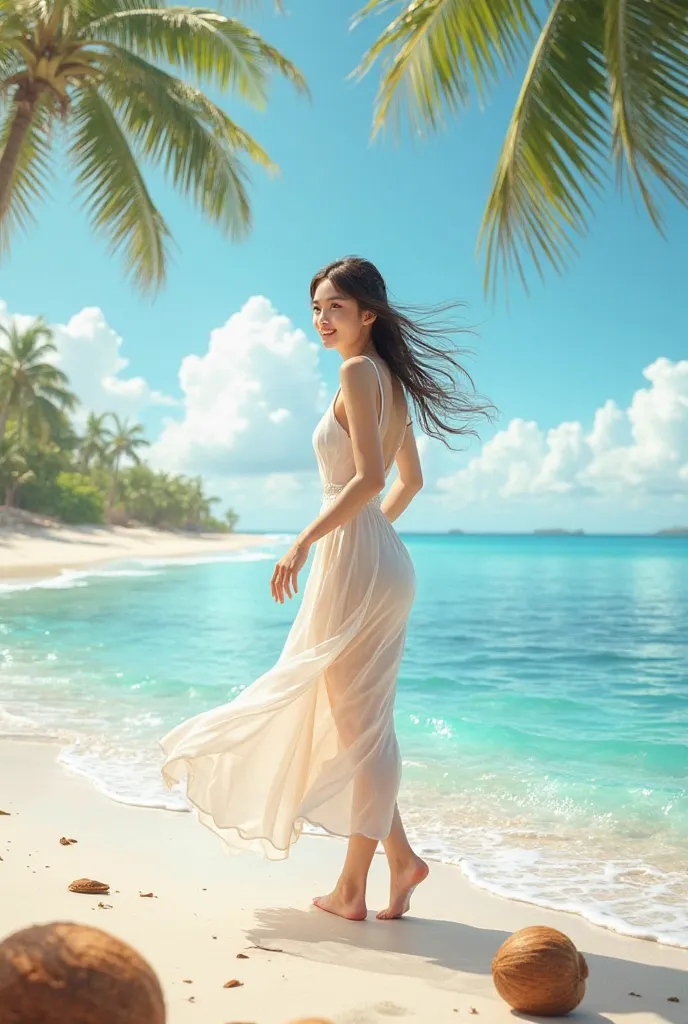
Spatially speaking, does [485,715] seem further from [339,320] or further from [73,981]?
[73,981]

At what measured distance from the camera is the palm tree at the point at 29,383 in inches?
1645

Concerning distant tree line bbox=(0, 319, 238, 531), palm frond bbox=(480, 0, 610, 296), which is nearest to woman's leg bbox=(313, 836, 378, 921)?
palm frond bbox=(480, 0, 610, 296)

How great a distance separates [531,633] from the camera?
1773cm

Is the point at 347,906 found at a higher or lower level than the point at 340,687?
lower

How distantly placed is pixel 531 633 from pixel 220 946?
1562 centimetres

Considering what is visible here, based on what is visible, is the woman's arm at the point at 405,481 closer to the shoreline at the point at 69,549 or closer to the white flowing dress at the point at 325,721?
the white flowing dress at the point at 325,721

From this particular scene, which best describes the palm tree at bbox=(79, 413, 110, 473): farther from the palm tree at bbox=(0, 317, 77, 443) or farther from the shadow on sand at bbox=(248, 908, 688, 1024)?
the shadow on sand at bbox=(248, 908, 688, 1024)

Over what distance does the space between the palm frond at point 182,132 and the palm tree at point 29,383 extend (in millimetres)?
34485

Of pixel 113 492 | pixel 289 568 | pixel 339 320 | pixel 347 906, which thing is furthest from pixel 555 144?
pixel 113 492

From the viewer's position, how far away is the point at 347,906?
10.1 ft

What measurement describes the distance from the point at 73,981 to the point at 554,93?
5082 mm

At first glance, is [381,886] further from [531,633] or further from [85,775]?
[531,633]

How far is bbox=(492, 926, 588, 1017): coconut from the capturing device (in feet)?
7.57

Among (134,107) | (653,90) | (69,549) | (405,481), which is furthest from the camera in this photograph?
(69,549)
